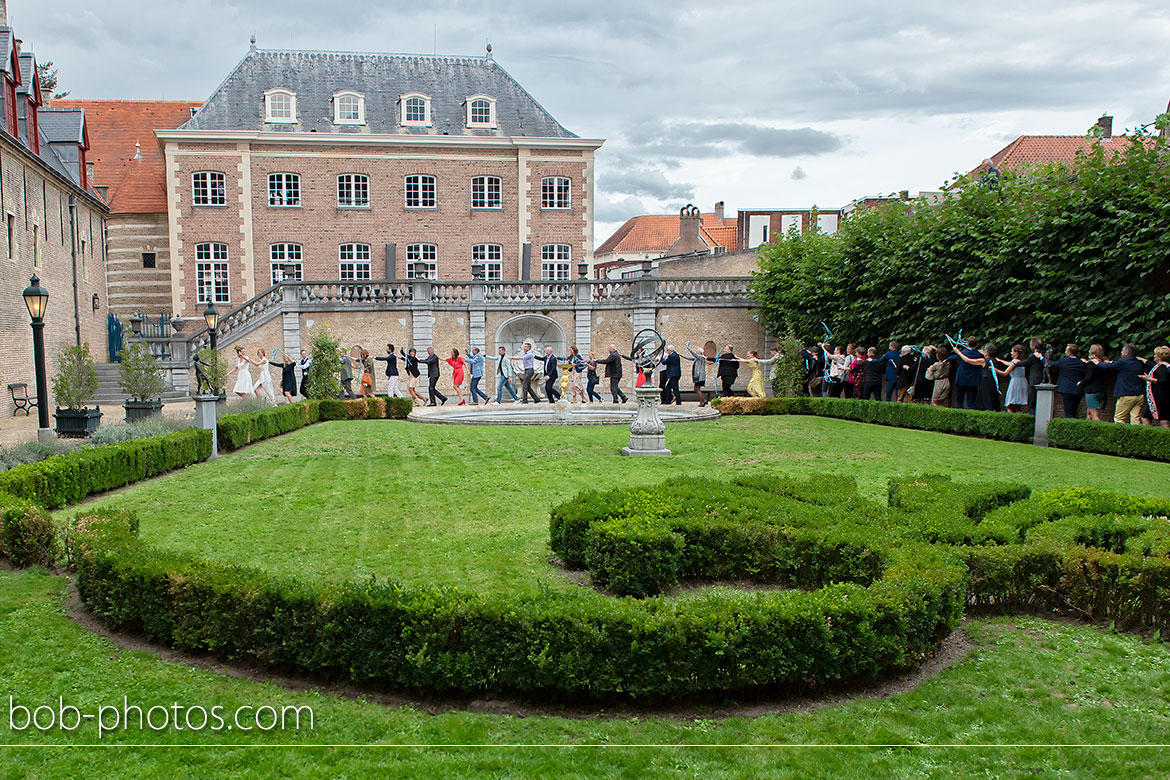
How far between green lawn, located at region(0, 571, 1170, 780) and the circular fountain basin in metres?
13.6

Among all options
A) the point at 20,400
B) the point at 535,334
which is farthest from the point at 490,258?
the point at 20,400

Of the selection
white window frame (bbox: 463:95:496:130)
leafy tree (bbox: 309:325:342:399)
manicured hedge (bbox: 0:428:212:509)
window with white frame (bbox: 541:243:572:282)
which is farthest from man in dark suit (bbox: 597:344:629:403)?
white window frame (bbox: 463:95:496:130)

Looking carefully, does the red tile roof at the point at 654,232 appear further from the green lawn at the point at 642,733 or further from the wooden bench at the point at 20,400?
the green lawn at the point at 642,733

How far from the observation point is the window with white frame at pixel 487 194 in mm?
36438

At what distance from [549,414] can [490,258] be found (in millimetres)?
18027

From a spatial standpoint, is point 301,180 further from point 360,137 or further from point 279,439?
point 279,439

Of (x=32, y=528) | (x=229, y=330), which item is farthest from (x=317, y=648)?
(x=229, y=330)

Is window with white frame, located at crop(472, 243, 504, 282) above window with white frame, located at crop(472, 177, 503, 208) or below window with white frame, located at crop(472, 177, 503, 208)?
below

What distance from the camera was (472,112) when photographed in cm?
3666

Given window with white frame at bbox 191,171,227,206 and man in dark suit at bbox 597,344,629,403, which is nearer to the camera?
man in dark suit at bbox 597,344,629,403

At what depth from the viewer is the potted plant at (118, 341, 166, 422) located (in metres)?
17.1

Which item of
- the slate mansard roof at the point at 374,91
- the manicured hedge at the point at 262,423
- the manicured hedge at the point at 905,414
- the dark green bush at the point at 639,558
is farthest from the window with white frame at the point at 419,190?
the dark green bush at the point at 639,558

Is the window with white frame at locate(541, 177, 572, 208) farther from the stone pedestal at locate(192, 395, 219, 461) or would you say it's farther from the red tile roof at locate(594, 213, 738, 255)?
the red tile roof at locate(594, 213, 738, 255)

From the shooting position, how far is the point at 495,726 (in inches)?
172
